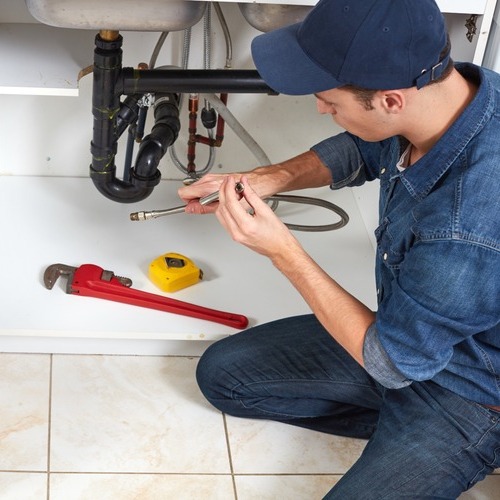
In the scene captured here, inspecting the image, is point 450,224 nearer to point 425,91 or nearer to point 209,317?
point 425,91

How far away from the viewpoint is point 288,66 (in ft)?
4.43

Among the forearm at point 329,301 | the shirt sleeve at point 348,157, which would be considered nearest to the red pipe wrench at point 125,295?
the shirt sleeve at point 348,157

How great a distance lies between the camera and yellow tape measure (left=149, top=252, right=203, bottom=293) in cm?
206

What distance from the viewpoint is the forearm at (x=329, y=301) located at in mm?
1432

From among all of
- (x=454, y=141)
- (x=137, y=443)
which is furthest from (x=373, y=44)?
(x=137, y=443)

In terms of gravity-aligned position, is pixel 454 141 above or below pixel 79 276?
above

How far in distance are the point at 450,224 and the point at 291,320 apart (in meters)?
0.65

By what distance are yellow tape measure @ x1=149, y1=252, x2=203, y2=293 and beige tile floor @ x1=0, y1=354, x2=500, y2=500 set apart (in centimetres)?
19

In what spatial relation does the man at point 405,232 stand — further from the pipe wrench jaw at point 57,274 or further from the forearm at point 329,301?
the pipe wrench jaw at point 57,274

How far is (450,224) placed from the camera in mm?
1273

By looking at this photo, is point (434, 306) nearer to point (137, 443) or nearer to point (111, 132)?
point (137, 443)

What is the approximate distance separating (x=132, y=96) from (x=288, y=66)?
0.64 meters

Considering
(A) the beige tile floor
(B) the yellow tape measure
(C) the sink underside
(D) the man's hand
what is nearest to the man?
(D) the man's hand

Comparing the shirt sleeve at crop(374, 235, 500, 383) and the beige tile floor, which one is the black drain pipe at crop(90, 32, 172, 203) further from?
the shirt sleeve at crop(374, 235, 500, 383)
